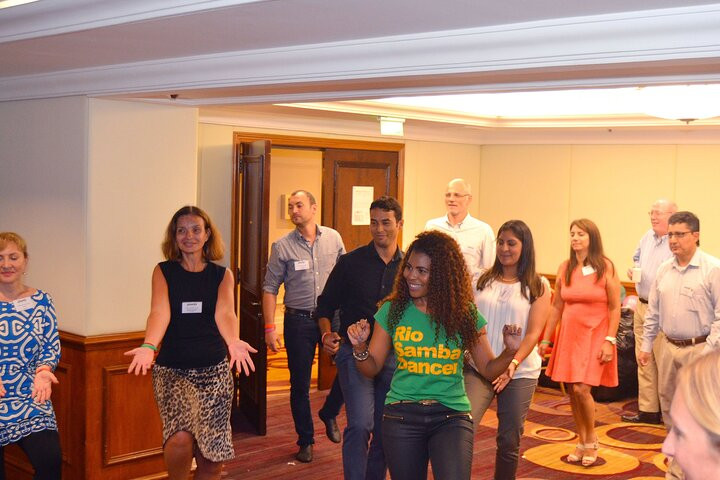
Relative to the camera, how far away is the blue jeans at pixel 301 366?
6.19 metres

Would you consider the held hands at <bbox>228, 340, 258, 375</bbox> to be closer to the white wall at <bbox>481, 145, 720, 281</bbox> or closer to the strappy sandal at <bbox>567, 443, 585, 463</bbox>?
the strappy sandal at <bbox>567, 443, 585, 463</bbox>

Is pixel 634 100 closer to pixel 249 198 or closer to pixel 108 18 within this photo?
pixel 249 198

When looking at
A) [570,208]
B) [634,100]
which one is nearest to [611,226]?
[570,208]

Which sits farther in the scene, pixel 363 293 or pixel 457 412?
pixel 363 293

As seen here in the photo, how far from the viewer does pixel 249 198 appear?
7.03 metres

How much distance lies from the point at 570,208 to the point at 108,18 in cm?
681

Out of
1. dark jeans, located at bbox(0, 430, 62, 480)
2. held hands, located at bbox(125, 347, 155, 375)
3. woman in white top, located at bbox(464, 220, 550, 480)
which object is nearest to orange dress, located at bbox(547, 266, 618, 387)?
woman in white top, located at bbox(464, 220, 550, 480)

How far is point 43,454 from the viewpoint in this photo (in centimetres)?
435

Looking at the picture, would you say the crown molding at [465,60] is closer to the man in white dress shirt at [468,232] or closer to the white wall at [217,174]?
the man in white dress shirt at [468,232]

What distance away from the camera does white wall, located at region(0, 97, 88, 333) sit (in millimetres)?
5340

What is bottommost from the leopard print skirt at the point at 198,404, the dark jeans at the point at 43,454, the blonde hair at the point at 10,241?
the dark jeans at the point at 43,454

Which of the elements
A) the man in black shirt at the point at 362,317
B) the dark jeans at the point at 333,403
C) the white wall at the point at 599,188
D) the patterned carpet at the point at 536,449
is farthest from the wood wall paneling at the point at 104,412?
the white wall at the point at 599,188

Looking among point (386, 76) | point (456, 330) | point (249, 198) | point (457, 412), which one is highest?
point (386, 76)

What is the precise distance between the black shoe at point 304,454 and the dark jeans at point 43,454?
6.71ft
